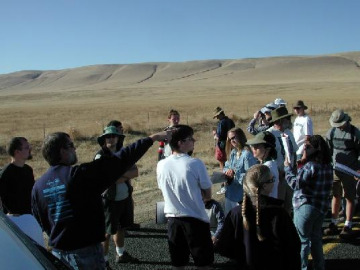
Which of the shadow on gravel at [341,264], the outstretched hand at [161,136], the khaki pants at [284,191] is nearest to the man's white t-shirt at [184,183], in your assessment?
the outstretched hand at [161,136]

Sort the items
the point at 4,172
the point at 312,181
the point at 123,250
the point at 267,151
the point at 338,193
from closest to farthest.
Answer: the point at 312,181 → the point at 4,172 → the point at 267,151 → the point at 123,250 → the point at 338,193

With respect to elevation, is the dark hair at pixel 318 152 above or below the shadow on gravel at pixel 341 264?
above

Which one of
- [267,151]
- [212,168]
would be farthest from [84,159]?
[267,151]

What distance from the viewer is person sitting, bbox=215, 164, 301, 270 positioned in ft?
10.5

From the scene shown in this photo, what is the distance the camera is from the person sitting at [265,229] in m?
3.19

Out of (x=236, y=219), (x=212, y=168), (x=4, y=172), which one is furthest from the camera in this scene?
(x=212, y=168)

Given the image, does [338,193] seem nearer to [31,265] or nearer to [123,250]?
[123,250]

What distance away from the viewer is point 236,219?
336 cm

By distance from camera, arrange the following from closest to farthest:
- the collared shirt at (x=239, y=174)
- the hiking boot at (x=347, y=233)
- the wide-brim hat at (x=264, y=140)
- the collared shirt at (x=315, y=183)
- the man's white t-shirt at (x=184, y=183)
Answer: the man's white t-shirt at (x=184, y=183) < the collared shirt at (x=315, y=183) < the wide-brim hat at (x=264, y=140) < the collared shirt at (x=239, y=174) < the hiking boot at (x=347, y=233)

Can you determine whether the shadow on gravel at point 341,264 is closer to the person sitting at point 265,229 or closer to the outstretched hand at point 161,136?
the person sitting at point 265,229

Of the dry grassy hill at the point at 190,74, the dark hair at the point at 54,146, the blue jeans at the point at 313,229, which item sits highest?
the dry grassy hill at the point at 190,74

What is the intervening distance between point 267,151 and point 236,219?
159cm

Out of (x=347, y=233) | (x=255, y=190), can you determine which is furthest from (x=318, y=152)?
(x=347, y=233)

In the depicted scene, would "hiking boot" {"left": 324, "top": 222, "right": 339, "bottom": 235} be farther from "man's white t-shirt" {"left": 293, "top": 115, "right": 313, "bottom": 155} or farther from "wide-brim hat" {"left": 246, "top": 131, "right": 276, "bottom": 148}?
"man's white t-shirt" {"left": 293, "top": 115, "right": 313, "bottom": 155}
